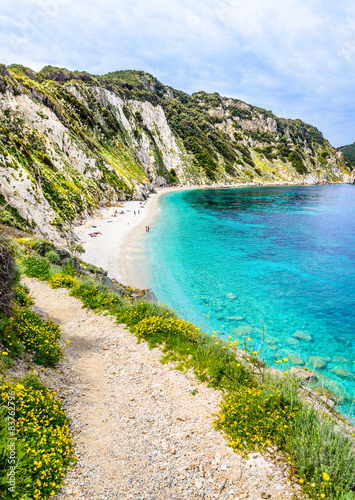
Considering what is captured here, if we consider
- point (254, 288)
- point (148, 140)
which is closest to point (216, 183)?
point (148, 140)

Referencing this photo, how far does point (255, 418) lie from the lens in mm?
5961

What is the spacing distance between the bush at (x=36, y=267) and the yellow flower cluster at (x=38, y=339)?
6.34 metres

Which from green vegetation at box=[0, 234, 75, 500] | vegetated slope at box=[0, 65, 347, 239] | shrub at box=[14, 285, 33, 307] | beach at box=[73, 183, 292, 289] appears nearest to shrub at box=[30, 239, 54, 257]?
vegetated slope at box=[0, 65, 347, 239]

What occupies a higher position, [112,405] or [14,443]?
[14,443]

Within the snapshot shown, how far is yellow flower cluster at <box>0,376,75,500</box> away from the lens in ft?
13.7

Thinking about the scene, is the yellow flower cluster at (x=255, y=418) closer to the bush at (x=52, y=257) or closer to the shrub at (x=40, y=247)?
the bush at (x=52, y=257)

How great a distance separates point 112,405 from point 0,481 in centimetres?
327

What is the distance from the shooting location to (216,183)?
12812cm

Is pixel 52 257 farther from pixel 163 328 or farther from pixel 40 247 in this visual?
pixel 163 328

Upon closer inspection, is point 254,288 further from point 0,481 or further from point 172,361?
point 0,481

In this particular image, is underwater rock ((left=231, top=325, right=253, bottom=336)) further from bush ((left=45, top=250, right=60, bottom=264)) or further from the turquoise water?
bush ((left=45, top=250, right=60, bottom=264))

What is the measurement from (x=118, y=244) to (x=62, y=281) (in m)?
19.6

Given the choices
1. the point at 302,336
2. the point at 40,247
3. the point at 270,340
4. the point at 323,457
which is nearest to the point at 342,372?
the point at 302,336

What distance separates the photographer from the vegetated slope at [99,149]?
95.7 feet
